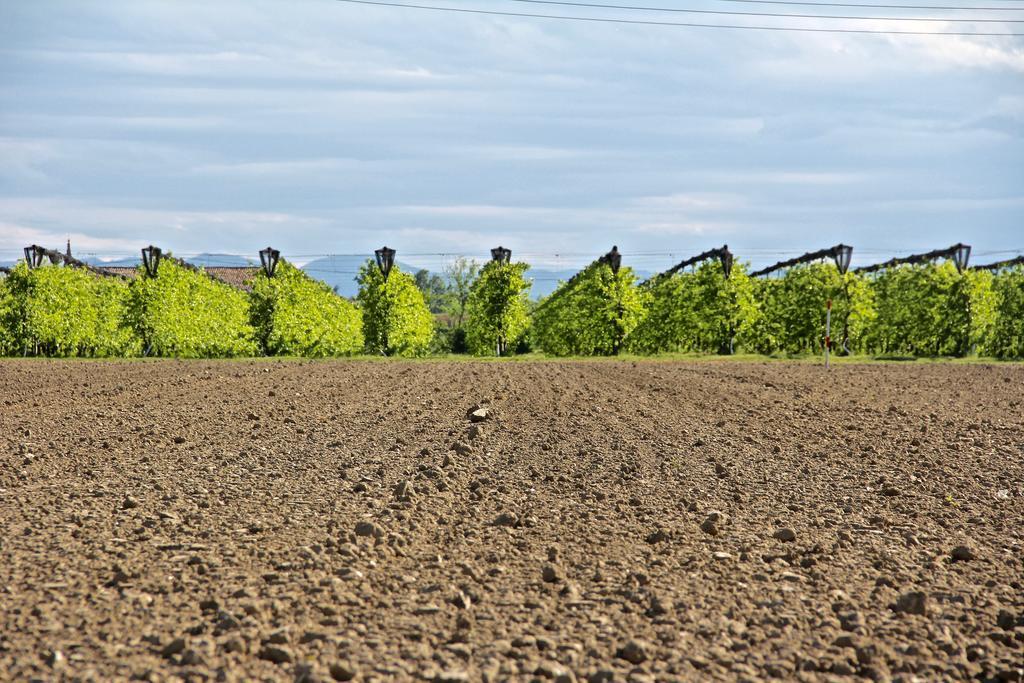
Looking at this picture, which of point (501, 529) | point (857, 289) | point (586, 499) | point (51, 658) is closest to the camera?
point (51, 658)

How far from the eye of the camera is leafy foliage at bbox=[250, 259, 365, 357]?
102 feet

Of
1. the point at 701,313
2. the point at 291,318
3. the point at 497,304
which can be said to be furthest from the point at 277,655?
the point at 701,313

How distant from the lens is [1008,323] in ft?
A: 104

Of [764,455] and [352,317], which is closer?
[764,455]

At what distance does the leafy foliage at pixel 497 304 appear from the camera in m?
32.3

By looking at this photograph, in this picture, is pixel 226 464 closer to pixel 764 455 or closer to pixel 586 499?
pixel 586 499

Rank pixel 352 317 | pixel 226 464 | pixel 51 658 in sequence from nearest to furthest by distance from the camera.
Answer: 1. pixel 51 658
2. pixel 226 464
3. pixel 352 317

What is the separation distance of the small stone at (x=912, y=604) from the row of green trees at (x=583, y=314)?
25991 millimetres

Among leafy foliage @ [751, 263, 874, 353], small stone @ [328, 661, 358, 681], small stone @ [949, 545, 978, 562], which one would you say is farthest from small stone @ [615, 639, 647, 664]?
leafy foliage @ [751, 263, 874, 353]

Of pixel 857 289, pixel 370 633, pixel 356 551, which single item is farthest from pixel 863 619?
pixel 857 289

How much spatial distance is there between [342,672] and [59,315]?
90.1 ft

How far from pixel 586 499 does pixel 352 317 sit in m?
29.4

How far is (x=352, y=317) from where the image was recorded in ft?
118

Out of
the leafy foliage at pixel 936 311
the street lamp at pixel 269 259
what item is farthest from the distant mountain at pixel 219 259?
the leafy foliage at pixel 936 311
